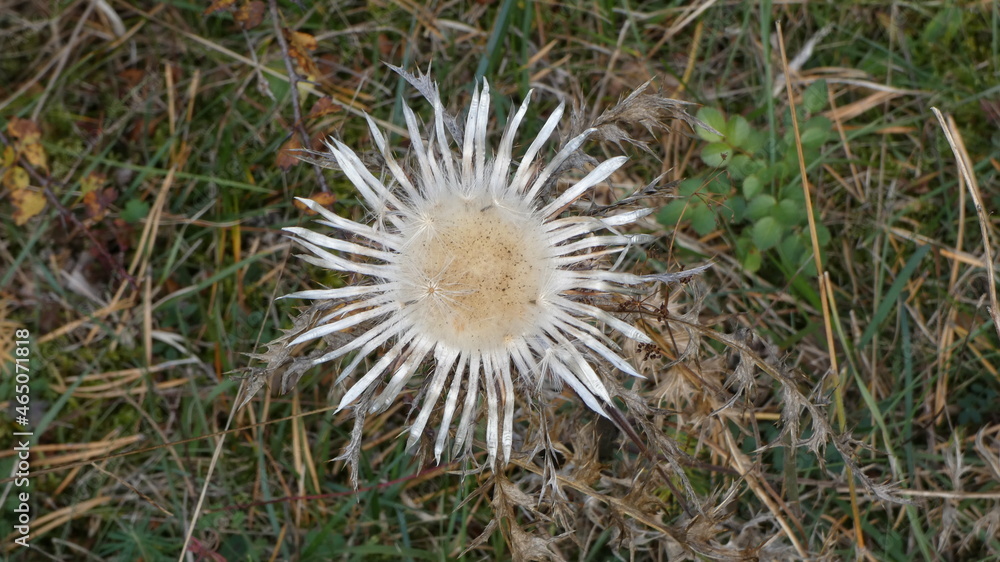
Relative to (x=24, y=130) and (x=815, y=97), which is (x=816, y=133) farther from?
(x=24, y=130)

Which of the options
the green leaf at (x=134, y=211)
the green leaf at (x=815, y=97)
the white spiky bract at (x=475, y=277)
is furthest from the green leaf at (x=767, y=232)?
the green leaf at (x=134, y=211)

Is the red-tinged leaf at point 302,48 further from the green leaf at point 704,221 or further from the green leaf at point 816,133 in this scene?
the green leaf at point 816,133

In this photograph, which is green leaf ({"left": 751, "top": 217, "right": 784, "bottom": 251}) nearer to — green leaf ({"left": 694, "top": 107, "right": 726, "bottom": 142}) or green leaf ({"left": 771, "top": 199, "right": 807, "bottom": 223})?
green leaf ({"left": 771, "top": 199, "right": 807, "bottom": 223})

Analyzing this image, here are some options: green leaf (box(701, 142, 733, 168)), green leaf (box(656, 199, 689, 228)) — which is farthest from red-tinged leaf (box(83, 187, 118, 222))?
green leaf (box(701, 142, 733, 168))

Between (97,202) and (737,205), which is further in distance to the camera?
(97,202)

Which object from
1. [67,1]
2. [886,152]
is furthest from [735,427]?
[67,1]

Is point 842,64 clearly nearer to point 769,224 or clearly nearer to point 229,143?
point 769,224

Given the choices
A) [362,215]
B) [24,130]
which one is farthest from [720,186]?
[24,130]
